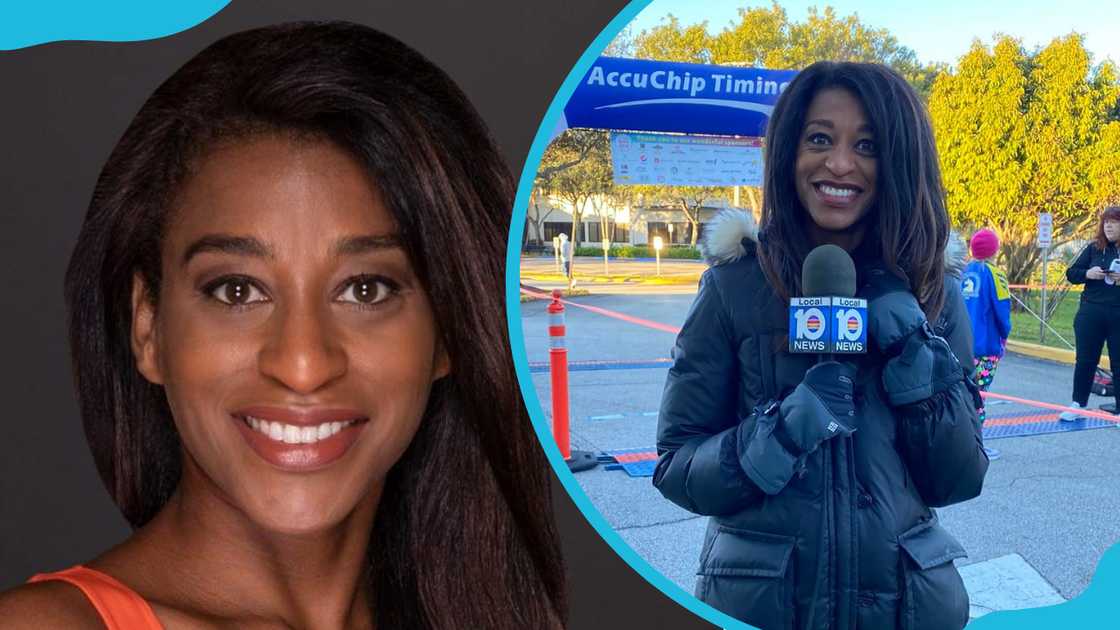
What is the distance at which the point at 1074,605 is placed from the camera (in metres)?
1.63

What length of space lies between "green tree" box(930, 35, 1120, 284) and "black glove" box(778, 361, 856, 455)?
0.35m

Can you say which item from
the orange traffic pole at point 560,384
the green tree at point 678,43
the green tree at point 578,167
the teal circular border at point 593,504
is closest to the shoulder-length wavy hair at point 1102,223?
the teal circular border at point 593,504

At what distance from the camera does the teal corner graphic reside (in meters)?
1.70

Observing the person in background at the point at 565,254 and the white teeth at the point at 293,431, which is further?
the person in background at the point at 565,254

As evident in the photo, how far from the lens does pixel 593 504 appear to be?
5.83 feet

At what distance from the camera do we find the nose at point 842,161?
1.58 meters

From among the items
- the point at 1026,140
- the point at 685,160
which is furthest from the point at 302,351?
the point at 1026,140

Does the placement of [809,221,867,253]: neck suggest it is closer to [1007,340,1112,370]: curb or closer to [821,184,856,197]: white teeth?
[821,184,856,197]: white teeth

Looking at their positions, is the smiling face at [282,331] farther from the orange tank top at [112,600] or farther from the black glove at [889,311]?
the black glove at [889,311]

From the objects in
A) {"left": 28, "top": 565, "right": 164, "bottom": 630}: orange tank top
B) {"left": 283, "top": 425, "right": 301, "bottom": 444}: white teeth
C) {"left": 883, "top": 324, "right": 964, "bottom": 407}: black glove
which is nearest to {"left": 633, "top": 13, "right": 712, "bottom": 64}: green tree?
{"left": 883, "top": 324, "right": 964, "bottom": 407}: black glove

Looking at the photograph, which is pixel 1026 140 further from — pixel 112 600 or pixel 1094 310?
pixel 112 600

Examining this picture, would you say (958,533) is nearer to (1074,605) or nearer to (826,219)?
(1074,605)

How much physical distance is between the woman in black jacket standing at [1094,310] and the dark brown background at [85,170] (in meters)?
0.86

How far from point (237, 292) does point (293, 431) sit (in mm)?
189
